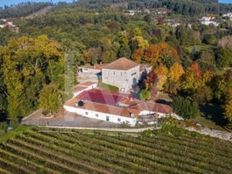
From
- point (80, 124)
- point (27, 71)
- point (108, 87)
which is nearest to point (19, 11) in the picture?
point (108, 87)

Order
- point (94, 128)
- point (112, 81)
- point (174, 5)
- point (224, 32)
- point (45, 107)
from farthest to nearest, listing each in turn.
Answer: point (174, 5) < point (224, 32) < point (112, 81) < point (45, 107) < point (94, 128)

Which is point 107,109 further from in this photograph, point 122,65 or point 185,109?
point 122,65

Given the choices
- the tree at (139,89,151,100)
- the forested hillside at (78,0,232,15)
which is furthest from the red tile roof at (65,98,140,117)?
the forested hillside at (78,0,232,15)

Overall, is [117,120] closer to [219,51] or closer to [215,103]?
[215,103]

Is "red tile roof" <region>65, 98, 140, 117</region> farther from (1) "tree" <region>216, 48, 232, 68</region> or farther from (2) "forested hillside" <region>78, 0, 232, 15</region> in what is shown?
(2) "forested hillside" <region>78, 0, 232, 15</region>

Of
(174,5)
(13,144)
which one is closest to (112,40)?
(13,144)

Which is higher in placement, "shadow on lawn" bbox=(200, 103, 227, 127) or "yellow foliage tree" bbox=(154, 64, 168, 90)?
"yellow foliage tree" bbox=(154, 64, 168, 90)
